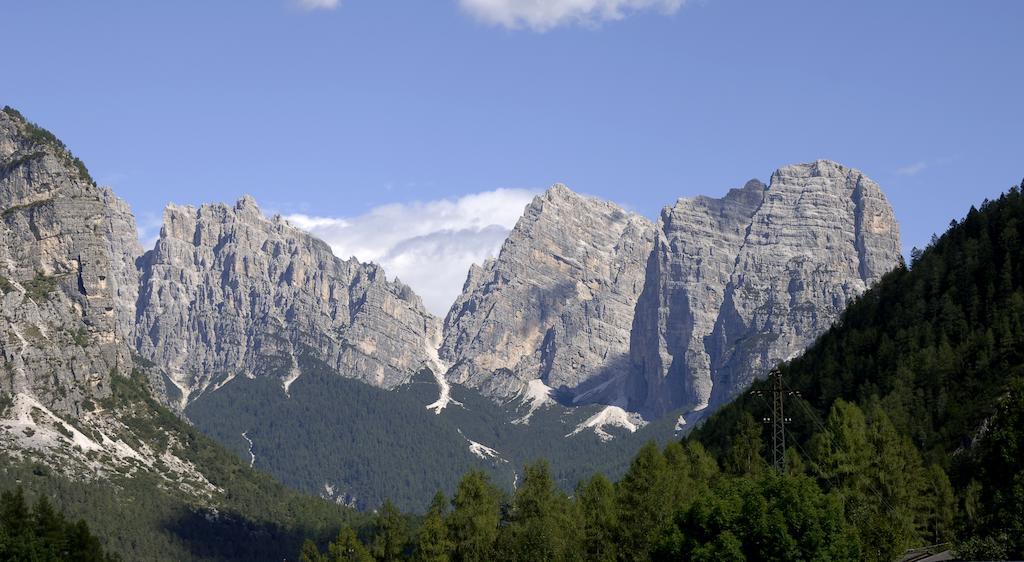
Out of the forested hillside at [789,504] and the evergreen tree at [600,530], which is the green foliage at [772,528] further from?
the evergreen tree at [600,530]

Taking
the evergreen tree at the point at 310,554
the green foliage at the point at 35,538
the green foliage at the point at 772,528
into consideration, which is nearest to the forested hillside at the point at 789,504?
the green foliage at the point at 772,528

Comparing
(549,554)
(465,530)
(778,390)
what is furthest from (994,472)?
(465,530)

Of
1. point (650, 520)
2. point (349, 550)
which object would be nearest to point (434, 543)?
point (349, 550)

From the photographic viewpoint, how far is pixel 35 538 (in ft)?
593

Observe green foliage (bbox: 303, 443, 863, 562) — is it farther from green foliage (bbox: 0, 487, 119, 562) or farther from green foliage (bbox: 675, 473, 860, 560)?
green foliage (bbox: 0, 487, 119, 562)

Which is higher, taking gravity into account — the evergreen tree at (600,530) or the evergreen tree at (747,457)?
the evergreen tree at (747,457)

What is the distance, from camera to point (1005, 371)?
196 m

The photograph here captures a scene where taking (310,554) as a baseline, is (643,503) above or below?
above

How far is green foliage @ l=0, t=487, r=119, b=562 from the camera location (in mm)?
171875

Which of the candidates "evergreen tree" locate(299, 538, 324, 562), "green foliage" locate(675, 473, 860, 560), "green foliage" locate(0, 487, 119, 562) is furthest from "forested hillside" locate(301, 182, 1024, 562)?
"green foliage" locate(0, 487, 119, 562)

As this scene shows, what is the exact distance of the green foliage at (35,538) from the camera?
172m

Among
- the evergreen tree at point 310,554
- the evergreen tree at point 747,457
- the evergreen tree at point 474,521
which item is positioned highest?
the evergreen tree at point 747,457

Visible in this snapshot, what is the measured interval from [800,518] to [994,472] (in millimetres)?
22952

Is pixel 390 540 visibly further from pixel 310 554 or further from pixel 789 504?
pixel 789 504
